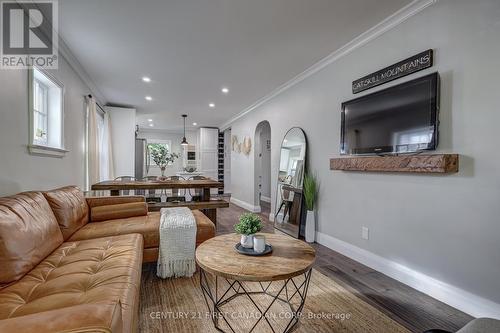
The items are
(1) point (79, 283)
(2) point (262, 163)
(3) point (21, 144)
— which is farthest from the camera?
(2) point (262, 163)

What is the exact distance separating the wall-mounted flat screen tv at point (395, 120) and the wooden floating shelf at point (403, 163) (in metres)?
0.08

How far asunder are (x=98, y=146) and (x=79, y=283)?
3946 millimetres

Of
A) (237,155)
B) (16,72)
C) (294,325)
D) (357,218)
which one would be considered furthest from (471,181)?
(237,155)

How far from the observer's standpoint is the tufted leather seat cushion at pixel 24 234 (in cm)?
131

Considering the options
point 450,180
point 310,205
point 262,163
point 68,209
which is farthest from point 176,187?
point 262,163

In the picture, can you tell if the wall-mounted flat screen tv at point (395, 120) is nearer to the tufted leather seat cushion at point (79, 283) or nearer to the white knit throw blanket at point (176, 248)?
the white knit throw blanket at point (176, 248)

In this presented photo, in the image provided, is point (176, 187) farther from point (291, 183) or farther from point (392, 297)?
point (392, 297)

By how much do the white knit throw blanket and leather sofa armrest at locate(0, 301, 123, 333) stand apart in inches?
61.9

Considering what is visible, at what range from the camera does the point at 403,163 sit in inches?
88.0

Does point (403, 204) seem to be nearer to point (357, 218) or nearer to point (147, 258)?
point (357, 218)

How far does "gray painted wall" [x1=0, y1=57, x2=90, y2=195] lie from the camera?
1.96m

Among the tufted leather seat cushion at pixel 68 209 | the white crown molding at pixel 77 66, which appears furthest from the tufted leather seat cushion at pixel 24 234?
the white crown molding at pixel 77 66

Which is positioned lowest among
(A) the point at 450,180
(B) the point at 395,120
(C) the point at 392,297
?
(C) the point at 392,297

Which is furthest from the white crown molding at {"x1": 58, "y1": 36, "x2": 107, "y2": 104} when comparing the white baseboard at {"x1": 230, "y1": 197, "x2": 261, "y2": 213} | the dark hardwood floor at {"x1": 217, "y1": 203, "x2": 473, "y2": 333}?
the white baseboard at {"x1": 230, "y1": 197, "x2": 261, "y2": 213}
